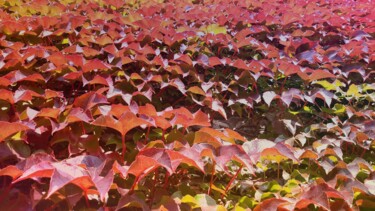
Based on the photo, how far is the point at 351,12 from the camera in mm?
3664

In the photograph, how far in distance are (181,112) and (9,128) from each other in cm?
70

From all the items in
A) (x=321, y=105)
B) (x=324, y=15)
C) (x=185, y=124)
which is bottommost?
(x=321, y=105)

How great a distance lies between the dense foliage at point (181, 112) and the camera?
1.36 meters

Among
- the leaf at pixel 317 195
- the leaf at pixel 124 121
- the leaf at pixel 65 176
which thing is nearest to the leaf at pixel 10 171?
the leaf at pixel 65 176

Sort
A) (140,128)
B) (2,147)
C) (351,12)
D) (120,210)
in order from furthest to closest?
(351,12) → (140,128) → (2,147) → (120,210)

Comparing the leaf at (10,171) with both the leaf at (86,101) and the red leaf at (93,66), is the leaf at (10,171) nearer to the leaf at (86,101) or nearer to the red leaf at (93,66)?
the leaf at (86,101)

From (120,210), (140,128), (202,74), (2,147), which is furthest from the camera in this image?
(202,74)

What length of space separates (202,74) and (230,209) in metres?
1.04

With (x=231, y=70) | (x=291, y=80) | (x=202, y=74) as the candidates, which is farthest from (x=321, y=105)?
(x=202, y=74)

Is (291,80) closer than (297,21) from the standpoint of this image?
Yes

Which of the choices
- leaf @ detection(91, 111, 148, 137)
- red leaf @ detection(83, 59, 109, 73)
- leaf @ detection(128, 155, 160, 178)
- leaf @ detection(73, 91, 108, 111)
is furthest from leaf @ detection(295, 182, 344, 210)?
red leaf @ detection(83, 59, 109, 73)

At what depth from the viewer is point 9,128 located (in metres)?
1.36

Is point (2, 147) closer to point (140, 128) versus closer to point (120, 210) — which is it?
point (120, 210)

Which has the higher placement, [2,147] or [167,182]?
[2,147]
